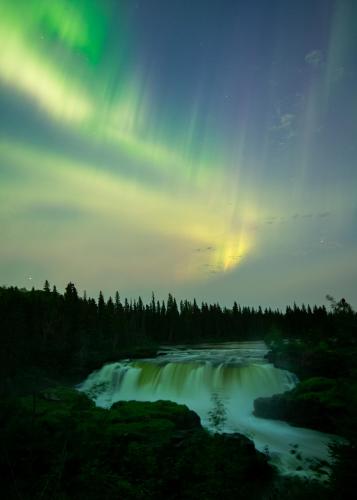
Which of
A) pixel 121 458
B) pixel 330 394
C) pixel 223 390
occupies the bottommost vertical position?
pixel 121 458

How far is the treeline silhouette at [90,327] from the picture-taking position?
163 ft

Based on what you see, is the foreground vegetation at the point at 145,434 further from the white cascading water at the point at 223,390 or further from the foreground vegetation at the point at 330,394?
the white cascading water at the point at 223,390

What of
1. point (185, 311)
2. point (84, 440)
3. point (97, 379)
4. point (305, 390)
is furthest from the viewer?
point (185, 311)

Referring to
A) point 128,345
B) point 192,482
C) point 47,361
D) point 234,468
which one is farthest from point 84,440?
point 128,345

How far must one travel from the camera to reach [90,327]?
7419 centimetres

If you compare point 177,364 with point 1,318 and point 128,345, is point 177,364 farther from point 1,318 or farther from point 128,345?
point 128,345

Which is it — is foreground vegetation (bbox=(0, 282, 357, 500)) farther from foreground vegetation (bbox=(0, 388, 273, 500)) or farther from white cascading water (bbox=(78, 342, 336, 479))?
white cascading water (bbox=(78, 342, 336, 479))

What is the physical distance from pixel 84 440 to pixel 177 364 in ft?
92.4

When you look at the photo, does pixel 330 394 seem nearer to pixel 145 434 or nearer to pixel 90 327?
pixel 145 434

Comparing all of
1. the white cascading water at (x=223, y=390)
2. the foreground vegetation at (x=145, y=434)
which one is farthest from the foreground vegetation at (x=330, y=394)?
the white cascading water at (x=223, y=390)

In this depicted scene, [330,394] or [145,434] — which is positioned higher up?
[330,394]

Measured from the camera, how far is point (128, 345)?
3270 inches

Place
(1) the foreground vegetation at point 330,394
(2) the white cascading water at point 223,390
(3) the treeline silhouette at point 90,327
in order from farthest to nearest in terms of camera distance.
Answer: (3) the treeline silhouette at point 90,327 → (2) the white cascading water at point 223,390 → (1) the foreground vegetation at point 330,394

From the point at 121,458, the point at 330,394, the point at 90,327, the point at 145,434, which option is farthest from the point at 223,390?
the point at 90,327
